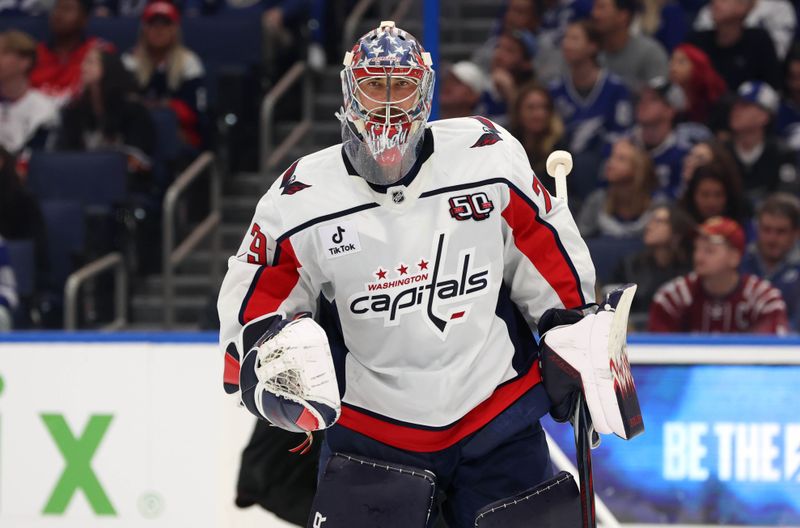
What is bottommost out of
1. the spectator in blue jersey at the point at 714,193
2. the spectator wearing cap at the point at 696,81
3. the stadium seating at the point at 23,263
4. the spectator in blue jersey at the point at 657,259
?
the stadium seating at the point at 23,263

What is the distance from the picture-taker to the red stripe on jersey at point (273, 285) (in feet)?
8.29

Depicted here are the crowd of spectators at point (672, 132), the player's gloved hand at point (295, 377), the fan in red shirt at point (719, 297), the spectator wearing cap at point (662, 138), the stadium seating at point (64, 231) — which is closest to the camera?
the player's gloved hand at point (295, 377)

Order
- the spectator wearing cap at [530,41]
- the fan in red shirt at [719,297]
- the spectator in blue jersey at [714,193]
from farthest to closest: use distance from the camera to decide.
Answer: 1. the spectator wearing cap at [530,41]
2. the spectator in blue jersey at [714,193]
3. the fan in red shirt at [719,297]

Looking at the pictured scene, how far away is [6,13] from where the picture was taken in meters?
6.82

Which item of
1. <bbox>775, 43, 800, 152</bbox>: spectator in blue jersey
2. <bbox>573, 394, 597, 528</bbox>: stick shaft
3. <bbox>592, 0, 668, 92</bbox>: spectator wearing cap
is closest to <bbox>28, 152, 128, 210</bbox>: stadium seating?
<bbox>592, 0, 668, 92</bbox>: spectator wearing cap

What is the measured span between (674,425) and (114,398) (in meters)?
1.54

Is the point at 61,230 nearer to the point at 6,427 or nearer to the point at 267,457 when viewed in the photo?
the point at 6,427

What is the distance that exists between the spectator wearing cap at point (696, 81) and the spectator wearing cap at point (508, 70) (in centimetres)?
58

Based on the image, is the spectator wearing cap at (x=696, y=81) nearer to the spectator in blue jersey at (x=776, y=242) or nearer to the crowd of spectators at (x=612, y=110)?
the crowd of spectators at (x=612, y=110)

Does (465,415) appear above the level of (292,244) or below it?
below

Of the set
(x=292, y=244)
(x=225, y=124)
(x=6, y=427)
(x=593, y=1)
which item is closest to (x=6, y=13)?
(x=225, y=124)

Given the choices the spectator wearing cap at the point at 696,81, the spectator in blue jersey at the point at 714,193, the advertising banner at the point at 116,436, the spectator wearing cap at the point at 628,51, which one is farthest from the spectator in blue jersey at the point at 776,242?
the advertising banner at the point at 116,436

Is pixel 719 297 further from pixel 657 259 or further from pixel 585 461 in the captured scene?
pixel 585 461

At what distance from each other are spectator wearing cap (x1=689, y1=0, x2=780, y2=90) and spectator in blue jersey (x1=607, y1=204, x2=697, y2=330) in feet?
3.60
